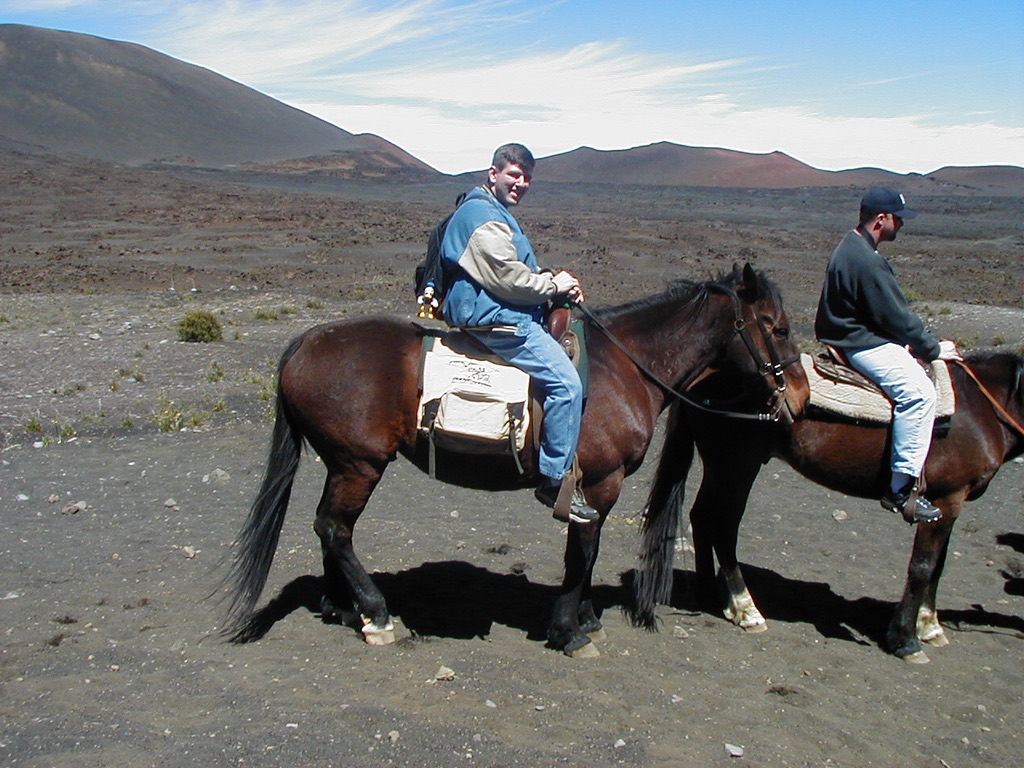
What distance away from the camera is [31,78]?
225 ft

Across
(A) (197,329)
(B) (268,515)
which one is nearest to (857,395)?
(B) (268,515)

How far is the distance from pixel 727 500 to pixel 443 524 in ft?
7.56

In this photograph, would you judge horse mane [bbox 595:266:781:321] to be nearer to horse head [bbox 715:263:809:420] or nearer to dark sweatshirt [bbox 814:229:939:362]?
horse head [bbox 715:263:809:420]

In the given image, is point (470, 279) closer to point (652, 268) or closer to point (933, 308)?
point (933, 308)

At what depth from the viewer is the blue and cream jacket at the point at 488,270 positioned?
4633 millimetres

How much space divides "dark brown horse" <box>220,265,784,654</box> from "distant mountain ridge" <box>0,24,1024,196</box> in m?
54.5

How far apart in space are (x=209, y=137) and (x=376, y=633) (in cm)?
6844

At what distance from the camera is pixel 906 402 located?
5.30 meters

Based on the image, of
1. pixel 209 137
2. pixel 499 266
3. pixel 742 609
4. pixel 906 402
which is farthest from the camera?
pixel 209 137

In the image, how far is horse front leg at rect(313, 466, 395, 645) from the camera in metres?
5.10

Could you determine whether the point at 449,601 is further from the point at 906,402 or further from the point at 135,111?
the point at 135,111

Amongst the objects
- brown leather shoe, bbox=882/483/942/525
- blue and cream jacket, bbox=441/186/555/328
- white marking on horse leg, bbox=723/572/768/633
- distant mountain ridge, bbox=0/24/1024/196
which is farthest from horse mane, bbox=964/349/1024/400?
distant mountain ridge, bbox=0/24/1024/196

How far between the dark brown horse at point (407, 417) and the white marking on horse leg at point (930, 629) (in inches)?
71.0

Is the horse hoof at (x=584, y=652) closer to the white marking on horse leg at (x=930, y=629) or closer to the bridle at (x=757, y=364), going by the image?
the bridle at (x=757, y=364)
